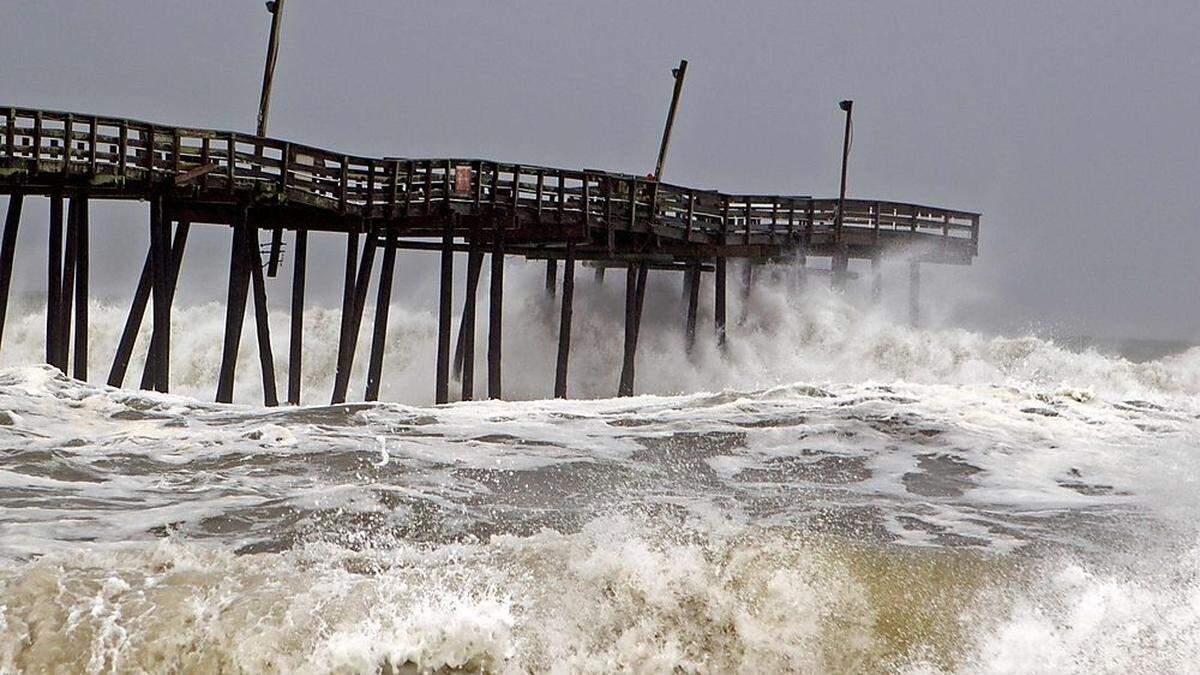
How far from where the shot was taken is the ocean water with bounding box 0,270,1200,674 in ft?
27.8

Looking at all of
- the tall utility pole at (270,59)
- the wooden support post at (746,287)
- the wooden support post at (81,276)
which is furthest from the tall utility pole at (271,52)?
the wooden support post at (746,287)

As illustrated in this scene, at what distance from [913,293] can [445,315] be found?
16.1 m

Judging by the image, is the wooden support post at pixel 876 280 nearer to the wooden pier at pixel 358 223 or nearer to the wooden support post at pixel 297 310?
the wooden pier at pixel 358 223

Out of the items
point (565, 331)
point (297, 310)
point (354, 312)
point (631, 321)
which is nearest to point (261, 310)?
point (297, 310)

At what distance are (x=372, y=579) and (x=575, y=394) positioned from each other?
2249 centimetres

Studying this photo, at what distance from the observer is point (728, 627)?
348 inches

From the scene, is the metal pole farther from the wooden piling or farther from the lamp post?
the wooden piling

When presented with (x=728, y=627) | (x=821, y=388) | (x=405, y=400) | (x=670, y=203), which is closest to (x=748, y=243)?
(x=670, y=203)

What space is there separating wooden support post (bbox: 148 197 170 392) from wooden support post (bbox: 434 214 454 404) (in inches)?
186

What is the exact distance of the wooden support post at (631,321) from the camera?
27.5 meters

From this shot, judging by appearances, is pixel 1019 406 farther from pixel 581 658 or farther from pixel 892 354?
pixel 892 354

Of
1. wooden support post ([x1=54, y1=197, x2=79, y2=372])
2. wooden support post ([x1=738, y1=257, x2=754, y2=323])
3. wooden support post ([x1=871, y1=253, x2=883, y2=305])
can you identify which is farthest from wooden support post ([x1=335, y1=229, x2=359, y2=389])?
wooden support post ([x1=871, y1=253, x2=883, y2=305])

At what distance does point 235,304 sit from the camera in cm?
2145

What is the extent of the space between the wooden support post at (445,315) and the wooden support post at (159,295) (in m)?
4.73
